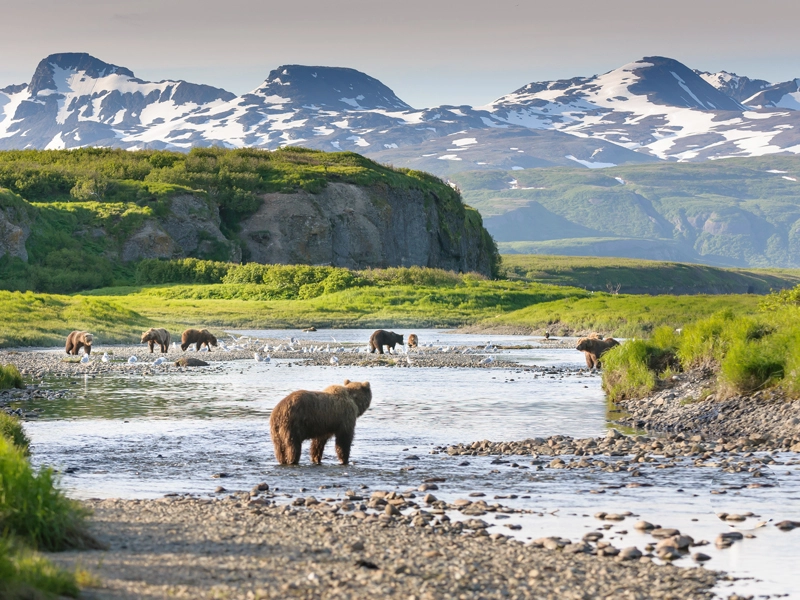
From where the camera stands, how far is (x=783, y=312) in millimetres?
21219

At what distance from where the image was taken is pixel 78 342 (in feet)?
112

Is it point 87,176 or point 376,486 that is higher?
point 87,176

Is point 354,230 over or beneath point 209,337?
over

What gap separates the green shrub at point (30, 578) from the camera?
22.0 ft

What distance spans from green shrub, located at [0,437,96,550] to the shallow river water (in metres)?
3.60

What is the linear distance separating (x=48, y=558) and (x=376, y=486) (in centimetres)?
557

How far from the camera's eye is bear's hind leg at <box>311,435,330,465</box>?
14.5 metres

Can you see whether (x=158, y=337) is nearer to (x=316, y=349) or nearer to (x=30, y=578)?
(x=316, y=349)

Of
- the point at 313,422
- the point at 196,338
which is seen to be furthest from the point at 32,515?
the point at 196,338

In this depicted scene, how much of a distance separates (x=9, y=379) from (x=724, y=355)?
49.4 ft

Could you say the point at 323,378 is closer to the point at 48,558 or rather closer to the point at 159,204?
the point at 48,558

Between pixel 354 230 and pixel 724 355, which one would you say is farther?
pixel 354 230

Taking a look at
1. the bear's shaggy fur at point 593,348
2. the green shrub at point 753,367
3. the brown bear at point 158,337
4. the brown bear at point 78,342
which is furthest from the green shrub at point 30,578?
the brown bear at point 158,337

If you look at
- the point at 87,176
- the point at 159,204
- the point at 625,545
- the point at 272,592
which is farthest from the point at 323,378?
the point at 87,176
